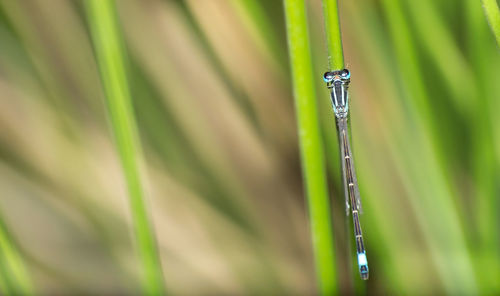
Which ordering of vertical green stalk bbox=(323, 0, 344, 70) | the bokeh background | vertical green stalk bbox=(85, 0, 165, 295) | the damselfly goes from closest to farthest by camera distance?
vertical green stalk bbox=(323, 0, 344, 70) < vertical green stalk bbox=(85, 0, 165, 295) < the damselfly < the bokeh background

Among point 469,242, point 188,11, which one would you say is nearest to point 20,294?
point 188,11

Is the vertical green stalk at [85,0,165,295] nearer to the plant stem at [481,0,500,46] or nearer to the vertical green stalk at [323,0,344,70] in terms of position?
the vertical green stalk at [323,0,344,70]

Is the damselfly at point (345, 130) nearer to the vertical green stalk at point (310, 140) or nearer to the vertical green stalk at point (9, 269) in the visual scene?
the vertical green stalk at point (310, 140)

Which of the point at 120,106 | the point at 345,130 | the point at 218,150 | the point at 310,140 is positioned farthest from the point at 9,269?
the point at 345,130

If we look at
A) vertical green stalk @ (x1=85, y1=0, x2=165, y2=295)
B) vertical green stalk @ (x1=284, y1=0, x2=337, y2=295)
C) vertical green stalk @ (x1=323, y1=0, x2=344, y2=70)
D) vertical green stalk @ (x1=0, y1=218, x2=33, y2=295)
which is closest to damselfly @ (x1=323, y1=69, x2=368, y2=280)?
vertical green stalk @ (x1=284, y1=0, x2=337, y2=295)

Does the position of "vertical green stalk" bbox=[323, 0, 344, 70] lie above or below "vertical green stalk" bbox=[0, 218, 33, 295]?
above

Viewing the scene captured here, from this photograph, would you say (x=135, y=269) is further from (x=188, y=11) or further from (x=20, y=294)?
(x=188, y=11)

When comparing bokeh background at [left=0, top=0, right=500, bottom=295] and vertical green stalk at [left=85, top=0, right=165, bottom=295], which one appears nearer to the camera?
vertical green stalk at [left=85, top=0, right=165, bottom=295]
